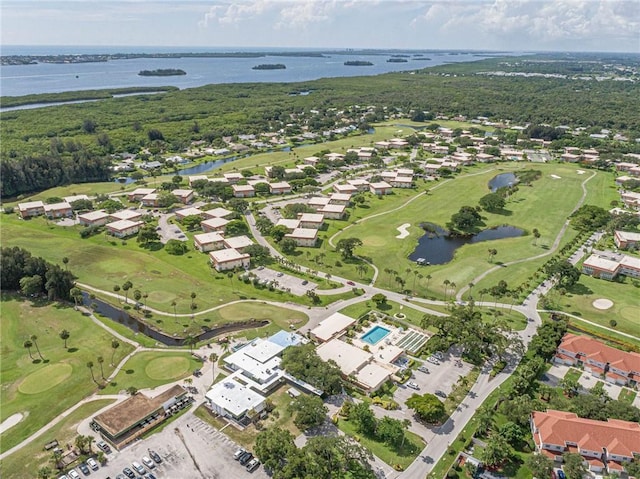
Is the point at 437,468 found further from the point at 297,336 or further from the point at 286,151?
the point at 286,151

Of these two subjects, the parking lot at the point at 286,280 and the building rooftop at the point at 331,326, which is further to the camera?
the parking lot at the point at 286,280

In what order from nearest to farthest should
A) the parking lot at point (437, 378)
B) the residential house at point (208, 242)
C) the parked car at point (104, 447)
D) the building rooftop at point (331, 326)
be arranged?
the parked car at point (104, 447) → the parking lot at point (437, 378) → the building rooftop at point (331, 326) → the residential house at point (208, 242)

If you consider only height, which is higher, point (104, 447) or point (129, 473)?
point (104, 447)

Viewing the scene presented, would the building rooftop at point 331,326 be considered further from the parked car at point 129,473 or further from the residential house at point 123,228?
the residential house at point 123,228

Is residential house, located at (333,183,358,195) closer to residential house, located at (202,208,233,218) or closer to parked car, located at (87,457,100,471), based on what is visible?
residential house, located at (202,208,233,218)

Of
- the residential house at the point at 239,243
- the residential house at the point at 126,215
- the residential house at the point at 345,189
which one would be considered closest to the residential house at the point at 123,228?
the residential house at the point at 126,215

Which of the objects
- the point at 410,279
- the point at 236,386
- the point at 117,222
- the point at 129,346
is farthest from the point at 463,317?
the point at 117,222

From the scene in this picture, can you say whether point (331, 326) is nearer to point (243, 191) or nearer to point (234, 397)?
point (234, 397)

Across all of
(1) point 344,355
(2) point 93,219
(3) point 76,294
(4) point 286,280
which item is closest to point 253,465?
(1) point 344,355
